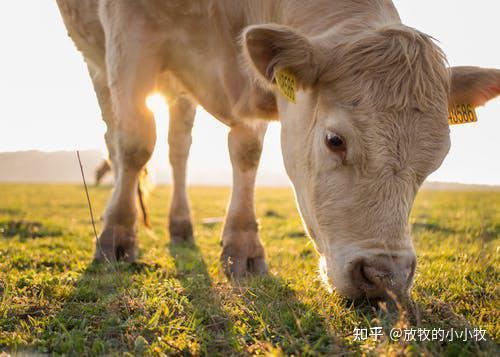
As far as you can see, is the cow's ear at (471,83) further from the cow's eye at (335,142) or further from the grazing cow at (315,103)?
the cow's eye at (335,142)

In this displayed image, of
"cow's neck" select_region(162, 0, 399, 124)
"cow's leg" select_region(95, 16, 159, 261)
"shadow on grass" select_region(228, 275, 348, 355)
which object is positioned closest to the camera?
"shadow on grass" select_region(228, 275, 348, 355)

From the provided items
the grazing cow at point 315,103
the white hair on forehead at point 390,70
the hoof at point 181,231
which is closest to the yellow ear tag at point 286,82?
the grazing cow at point 315,103

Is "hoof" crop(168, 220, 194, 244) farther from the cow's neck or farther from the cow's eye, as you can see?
the cow's eye

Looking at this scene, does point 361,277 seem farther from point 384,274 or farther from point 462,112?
point 462,112

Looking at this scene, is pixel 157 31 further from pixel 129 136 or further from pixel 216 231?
pixel 216 231

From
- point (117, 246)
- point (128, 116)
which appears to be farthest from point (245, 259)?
point (128, 116)

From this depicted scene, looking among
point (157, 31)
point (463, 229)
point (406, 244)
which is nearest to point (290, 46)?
Answer: point (406, 244)

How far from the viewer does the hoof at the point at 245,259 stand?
4.24 metres

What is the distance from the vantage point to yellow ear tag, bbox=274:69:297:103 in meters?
3.00

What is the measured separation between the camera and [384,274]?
7.90 ft

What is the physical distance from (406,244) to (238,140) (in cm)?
255

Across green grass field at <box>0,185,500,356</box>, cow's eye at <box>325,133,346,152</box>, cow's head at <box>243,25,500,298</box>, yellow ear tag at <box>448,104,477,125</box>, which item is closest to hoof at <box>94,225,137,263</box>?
green grass field at <box>0,185,500,356</box>

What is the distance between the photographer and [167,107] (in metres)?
6.94

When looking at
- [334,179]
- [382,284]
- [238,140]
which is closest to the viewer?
[382,284]
